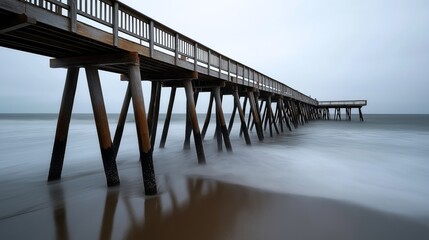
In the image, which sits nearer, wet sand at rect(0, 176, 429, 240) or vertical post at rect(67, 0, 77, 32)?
wet sand at rect(0, 176, 429, 240)

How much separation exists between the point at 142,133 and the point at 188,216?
2.00m

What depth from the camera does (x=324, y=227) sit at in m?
3.98

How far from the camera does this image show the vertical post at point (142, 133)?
533 centimetres

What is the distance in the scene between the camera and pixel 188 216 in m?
4.36

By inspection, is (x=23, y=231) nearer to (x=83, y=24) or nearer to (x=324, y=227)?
(x=83, y=24)

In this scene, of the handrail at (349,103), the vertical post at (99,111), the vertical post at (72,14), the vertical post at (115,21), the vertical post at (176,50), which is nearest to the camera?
the vertical post at (72,14)

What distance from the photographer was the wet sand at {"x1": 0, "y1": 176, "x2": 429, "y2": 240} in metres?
3.79

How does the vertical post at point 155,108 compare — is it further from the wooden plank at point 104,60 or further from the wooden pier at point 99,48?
the wooden plank at point 104,60

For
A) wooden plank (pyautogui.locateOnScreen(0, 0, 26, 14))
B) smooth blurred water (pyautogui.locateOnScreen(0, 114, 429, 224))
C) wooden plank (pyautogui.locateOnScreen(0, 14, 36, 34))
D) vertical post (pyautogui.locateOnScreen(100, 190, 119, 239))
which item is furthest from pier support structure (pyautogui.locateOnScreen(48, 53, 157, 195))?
wooden plank (pyautogui.locateOnScreen(0, 0, 26, 14))

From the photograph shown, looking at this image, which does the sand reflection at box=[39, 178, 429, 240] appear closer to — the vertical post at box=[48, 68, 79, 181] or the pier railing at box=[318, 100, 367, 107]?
the vertical post at box=[48, 68, 79, 181]

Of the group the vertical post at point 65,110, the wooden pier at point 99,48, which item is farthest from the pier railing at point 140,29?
the vertical post at point 65,110

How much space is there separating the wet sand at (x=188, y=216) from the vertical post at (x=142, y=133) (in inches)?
12.9

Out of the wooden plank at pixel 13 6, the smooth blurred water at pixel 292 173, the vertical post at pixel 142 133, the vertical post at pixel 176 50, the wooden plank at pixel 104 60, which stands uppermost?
the vertical post at pixel 176 50

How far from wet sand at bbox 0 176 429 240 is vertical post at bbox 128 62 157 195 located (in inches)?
12.9
